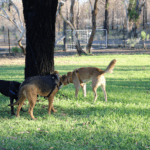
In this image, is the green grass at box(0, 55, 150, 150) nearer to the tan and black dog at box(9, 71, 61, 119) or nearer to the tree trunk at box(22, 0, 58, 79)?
the tan and black dog at box(9, 71, 61, 119)

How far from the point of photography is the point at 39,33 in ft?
19.3

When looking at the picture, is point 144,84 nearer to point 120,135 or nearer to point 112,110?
point 112,110

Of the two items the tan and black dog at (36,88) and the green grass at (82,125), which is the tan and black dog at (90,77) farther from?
the green grass at (82,125)

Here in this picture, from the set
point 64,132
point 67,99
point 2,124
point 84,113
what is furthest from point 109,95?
point 2,124

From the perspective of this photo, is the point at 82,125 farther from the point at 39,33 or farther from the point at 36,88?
the point at 39,33

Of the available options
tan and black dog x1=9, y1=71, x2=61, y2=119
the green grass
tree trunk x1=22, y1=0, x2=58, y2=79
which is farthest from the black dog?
tree trunk x1=22, y1=0, x2=58, y2=79

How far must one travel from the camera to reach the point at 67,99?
644 centimetres

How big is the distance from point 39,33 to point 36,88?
1967 millimetres

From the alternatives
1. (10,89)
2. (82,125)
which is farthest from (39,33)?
(82,125)

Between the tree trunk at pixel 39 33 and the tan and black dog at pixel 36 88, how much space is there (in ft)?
3.78

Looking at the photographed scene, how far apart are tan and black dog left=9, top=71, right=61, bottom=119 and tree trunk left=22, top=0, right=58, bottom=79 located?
1152 millimetres

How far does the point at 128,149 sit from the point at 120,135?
48 centimetres

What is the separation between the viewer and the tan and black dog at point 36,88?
452 cm

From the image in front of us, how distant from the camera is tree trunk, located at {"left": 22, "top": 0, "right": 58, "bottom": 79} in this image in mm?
5802
